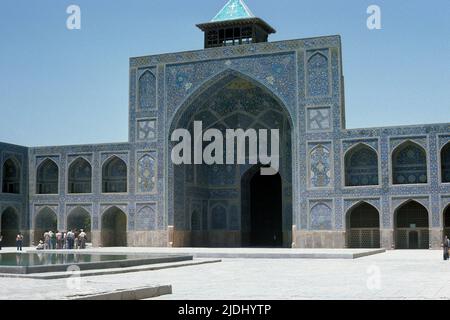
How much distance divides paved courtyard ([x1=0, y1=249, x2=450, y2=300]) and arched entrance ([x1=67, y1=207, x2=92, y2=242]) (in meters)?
16.2

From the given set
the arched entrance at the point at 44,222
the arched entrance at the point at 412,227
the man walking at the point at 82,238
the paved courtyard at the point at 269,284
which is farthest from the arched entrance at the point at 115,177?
the paved courtyard at the point at 269,284

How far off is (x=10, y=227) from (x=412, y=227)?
1735 centimetres

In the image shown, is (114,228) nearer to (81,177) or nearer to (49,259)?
(81,177)

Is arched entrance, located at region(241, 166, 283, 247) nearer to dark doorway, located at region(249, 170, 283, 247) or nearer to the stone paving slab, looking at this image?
dark doorway, located at region(249, 170, 283, 247)

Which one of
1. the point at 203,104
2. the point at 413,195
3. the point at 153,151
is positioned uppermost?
the point at 203,104

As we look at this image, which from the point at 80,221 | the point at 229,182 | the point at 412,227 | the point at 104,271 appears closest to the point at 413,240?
the point at 412,227

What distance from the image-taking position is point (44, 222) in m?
29.9

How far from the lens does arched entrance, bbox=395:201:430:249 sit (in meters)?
24.4

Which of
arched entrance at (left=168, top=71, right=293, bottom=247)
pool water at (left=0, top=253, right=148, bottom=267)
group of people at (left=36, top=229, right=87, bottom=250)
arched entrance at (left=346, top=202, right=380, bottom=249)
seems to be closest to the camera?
pool water at (left=0, top=253, right=148, bottom=267)

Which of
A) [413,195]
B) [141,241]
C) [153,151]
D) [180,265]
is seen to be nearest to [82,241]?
[141,241]

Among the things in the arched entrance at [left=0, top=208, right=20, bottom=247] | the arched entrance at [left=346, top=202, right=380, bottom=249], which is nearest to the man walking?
the arched entrance at [left=0, top=208, right=20, bottom=247]

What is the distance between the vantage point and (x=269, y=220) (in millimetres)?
29531

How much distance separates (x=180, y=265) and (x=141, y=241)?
467 inches
